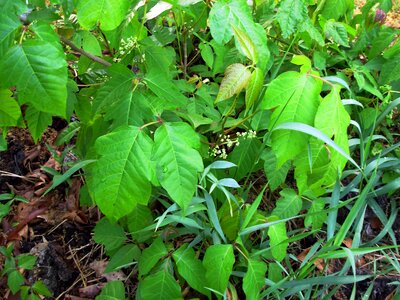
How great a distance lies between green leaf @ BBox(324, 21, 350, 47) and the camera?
1.65m

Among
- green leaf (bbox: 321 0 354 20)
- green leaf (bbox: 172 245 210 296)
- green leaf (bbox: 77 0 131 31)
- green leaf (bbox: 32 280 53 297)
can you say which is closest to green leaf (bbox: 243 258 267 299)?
green leaf (bbox: 172 245 210 296)

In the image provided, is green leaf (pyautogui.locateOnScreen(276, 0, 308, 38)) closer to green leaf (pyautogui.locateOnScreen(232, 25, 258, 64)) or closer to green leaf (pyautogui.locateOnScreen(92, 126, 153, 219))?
green leaf (pyautogui.locateOnScreen(232, 25, 258, 64))

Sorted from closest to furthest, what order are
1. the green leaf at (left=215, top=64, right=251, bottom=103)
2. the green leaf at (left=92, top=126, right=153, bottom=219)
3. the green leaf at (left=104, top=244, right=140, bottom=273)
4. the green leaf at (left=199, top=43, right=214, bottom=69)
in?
the green leaf at (left=92, top=126, right=153, bottom=219), the green leaf at (left=215, top=64, right=251, bottom=103), the green leaf at (left=104, top=244, right=140, bottom=273), the green leaf at (left=199, top=43, right=214, bottom=69)

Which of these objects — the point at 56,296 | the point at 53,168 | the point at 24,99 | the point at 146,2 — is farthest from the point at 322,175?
the point at 53,168

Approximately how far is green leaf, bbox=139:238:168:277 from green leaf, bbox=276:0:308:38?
791mm

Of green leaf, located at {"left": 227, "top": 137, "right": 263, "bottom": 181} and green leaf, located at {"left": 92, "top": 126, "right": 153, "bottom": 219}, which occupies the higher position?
green leaf, located at {"left": 92, "top": 126, "right": 153, "bottom": 219}

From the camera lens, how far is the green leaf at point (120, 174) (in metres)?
1.03

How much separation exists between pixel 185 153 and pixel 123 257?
24.3 inches

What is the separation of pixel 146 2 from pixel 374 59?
1.21m

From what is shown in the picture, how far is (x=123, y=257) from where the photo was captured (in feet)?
4.88

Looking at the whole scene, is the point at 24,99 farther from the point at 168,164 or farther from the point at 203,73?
the point at 203,73

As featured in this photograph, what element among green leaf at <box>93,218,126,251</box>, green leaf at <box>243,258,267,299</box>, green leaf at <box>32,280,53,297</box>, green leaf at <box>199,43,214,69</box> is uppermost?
green leaf at <box>199,43,214,69</box>

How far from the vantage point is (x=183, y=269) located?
1.35 meters

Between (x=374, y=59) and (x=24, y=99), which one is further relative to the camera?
(x=374, y=59)
